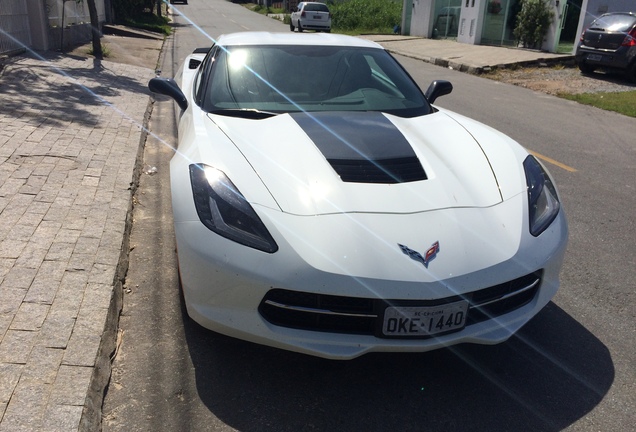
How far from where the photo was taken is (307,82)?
4066mm

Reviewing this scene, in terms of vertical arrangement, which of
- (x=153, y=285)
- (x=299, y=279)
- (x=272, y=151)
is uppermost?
(x=272, y=151)

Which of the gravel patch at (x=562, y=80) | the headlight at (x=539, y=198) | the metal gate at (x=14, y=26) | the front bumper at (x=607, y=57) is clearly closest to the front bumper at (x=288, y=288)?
the headlight at (x=539, y=198)

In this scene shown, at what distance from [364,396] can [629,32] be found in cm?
1340

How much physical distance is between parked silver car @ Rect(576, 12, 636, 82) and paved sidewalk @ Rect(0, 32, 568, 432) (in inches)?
425

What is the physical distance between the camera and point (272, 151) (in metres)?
3.14

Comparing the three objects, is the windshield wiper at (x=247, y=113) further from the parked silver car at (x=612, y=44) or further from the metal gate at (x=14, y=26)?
the parked silver car at (x=612, y=44)

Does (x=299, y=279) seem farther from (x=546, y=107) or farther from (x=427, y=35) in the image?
(x=427, y=35)

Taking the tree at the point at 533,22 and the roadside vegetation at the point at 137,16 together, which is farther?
the roadside vegetation at the point at 137,16

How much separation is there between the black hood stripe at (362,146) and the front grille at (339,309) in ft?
2.32

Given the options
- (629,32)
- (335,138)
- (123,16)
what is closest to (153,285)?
(335,138)

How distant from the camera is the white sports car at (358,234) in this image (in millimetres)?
2480

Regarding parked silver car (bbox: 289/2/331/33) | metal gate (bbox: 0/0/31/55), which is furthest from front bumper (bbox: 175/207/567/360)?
parked silver car (bbox: 289/2/331/33)

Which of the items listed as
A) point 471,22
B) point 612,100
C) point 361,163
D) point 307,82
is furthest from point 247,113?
point 471,22

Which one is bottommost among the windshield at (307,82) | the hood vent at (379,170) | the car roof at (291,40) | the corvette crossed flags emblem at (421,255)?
the corvette crossed flags emblem at (421,255)
